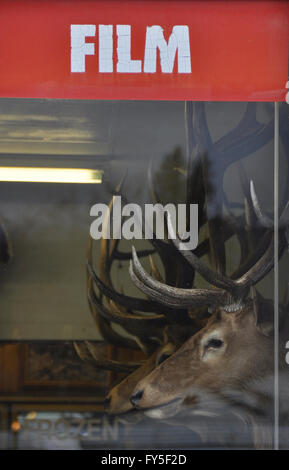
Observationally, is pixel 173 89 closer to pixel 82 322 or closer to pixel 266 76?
pixel 266 76

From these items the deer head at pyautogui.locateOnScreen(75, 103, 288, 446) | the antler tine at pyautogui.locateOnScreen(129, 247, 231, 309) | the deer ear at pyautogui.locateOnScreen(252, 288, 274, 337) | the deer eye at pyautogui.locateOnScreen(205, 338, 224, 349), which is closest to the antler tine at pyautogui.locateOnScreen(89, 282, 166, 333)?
the deer head at pyautogui.locateOnScreen(75, 103, 288, 446)

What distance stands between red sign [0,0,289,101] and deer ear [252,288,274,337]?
1.24 meters

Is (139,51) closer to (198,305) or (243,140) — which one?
(243,140)

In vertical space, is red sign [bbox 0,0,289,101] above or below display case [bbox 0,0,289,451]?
above

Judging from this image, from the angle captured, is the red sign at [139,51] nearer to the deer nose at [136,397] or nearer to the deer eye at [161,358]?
the deer eye at [161,358]

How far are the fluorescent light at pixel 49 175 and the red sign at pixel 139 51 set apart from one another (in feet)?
1.46

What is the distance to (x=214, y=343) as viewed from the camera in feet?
11.4

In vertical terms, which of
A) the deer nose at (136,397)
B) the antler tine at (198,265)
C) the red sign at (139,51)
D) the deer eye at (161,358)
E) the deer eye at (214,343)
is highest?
the red sign at (139,51)

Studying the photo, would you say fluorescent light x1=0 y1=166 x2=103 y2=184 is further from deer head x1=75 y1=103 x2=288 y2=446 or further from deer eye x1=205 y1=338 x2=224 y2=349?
deer eye x1=205 y1=338 x2=224 y2=349

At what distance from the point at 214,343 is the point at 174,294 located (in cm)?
39

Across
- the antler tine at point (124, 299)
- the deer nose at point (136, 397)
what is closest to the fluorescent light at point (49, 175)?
the antler tine at point (124, 299)

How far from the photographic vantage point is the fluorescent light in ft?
11.3

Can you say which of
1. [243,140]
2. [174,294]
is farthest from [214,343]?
[243,140]

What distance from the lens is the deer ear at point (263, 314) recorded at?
349 centimetres
